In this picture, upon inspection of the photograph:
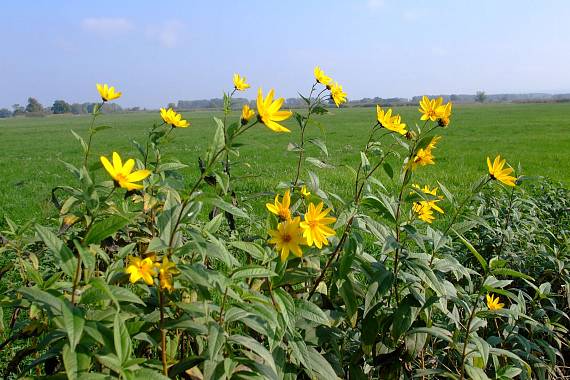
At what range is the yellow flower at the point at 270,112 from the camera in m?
1.12

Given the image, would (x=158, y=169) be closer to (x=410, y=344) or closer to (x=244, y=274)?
(x=244, y=274)

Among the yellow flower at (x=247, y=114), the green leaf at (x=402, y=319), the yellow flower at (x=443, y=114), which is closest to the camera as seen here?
the yellow flower at (x=247, y=114)

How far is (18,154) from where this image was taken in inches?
591

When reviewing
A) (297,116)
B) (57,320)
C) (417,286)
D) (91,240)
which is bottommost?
(417,286)

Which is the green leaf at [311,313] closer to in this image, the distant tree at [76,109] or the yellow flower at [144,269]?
the yellow flower at [144,269]

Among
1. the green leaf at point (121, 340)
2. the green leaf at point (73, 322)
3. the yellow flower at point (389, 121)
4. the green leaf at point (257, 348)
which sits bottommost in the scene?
the green leaf at point (257, 348)

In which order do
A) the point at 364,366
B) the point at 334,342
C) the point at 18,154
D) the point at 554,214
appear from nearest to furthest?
the point at 334,342, the point at 364,366, the point at 554,214, the point at 18,154

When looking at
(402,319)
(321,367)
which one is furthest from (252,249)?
(402,319)

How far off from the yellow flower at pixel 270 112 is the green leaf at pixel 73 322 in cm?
55

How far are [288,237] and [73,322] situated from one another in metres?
0.47

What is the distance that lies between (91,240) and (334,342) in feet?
2.22

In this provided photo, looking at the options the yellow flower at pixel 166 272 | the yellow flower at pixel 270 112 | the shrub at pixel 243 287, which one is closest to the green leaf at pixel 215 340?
the shrub at pixel 243 287

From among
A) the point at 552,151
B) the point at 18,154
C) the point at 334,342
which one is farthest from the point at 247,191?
the point at 18,154

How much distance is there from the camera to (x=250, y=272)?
107cm
